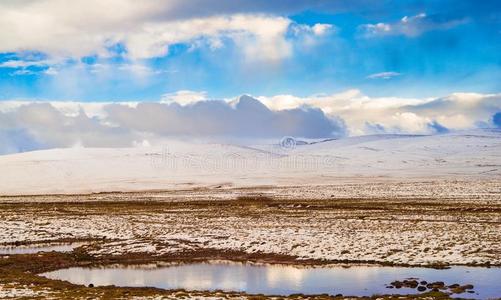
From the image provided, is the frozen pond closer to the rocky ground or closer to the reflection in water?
the rocky ground

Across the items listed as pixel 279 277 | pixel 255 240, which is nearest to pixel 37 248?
pixel 255 240

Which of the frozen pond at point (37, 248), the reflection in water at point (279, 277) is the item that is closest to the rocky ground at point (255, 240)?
the frozen pond at point (37, 248)

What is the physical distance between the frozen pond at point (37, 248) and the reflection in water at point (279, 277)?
7.76 metres

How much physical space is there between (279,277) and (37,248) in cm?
1897

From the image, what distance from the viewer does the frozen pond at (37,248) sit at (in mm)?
35009

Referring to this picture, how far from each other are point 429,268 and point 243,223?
71.3 feet

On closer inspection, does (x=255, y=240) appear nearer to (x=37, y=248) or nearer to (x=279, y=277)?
(x=279, y=277)

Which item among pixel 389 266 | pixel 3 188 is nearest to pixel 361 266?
pixel 389 266

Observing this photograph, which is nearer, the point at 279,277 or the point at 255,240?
the point at 279,277

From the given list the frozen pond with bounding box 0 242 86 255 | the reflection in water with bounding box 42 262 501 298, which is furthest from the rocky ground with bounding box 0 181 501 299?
the reflection in water with bounding box 42 262 501 298

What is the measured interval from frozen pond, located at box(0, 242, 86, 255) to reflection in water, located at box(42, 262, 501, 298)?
25.5 ft

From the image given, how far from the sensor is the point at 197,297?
2080cm

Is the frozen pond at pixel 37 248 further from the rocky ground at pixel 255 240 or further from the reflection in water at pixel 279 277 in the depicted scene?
the reflection in water at pixel 279 277

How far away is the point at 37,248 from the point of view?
36438mm
